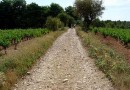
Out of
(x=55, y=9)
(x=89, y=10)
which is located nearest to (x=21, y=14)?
(x=55, y=9)

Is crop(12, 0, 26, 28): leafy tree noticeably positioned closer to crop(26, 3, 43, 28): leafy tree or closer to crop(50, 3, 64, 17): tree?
crop(26, 3, 43, 28): leafy tree

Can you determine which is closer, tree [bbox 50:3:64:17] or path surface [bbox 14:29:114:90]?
path surface [bbox 14:29:114:90]

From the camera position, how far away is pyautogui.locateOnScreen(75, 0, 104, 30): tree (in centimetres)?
6619

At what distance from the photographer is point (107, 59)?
15.1 m

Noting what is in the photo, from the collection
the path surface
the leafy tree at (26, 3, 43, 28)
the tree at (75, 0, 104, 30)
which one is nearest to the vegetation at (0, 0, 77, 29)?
the leafy tree at (26, 3, 43, 28)

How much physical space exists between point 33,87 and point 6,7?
87.7 metres

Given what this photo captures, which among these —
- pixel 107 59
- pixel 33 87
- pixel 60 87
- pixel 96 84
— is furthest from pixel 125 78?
pixel 107 59

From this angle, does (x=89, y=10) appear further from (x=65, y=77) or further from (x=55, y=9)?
(x=65, y=77)

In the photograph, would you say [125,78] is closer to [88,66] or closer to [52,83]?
[52,83]

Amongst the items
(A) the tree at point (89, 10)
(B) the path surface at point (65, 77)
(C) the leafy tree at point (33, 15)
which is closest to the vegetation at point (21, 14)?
(C) the leafy tree at point (33, 15)

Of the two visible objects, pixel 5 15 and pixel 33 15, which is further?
pixel 33 15

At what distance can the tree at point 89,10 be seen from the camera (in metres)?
66.2

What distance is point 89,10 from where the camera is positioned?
217ft

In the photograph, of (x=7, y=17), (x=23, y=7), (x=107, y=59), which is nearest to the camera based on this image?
(x=107, y=59)
